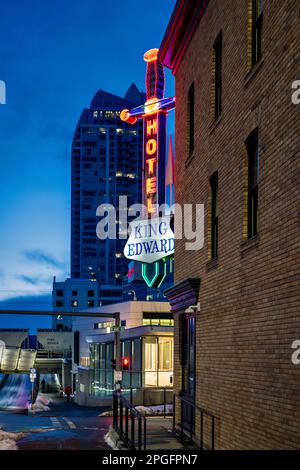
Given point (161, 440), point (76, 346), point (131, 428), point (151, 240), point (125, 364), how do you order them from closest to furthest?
1. point (131, 428)
2. point (161, 440)
3. point (125, 364)
4. point (151, 240)
5. point (76, 346)

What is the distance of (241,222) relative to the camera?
12633mm

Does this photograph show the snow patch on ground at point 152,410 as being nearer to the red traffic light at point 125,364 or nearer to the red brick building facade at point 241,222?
the red traffic light at point 125,364

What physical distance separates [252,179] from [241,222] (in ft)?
2.82

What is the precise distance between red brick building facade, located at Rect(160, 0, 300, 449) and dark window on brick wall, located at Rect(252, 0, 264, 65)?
0.07 feet

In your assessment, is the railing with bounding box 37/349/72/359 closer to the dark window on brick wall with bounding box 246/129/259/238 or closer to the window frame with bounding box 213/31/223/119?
the window frame with bounding box 213/31/223/119

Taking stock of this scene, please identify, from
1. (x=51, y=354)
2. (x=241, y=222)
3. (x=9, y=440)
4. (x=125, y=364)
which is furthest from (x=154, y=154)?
(x=51, y=354)

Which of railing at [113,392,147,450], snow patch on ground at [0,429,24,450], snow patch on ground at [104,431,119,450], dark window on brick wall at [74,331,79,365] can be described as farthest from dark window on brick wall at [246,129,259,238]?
dark window on brick wall at [74,331,79,365]

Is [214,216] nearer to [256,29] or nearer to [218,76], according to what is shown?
[218,76]

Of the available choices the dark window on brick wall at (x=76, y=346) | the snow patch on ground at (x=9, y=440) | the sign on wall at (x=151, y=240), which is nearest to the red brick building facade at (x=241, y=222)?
the snow patch on ground at (x=9, y=440)

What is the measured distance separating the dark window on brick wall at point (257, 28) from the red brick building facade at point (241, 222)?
22mm

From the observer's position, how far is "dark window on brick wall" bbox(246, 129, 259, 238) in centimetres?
1213

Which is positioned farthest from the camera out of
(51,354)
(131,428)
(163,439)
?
(51,354)

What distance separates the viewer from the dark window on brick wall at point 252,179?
12133mm
